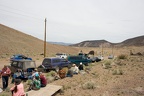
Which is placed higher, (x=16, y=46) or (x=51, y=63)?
(x=16, y=46)

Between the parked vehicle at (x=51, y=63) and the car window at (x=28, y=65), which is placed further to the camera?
the parked vehicle at (x=51, y=63)

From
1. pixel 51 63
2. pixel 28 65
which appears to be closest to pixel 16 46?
pixel 51 63

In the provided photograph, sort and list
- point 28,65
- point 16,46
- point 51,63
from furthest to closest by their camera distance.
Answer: point 16,46 → point 51,63 → point 28,65

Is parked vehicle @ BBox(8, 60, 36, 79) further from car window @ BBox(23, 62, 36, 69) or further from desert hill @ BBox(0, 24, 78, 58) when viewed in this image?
desert hill @ BBox(0, 24, 78, 58)

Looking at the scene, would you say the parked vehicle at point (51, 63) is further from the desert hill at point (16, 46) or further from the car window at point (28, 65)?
A: the desert hill at point (16, 46)

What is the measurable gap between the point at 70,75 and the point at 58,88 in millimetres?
5678

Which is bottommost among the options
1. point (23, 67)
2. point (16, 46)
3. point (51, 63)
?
point (23, 67)

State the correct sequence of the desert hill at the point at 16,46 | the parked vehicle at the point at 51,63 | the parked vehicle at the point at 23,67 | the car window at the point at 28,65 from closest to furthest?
1. the parked vehicle at the point at 23,67
2. the car window at the point at 28,65
3. the parked vehicle at the point at 51,63
4. the desert hill at the point at 16,46

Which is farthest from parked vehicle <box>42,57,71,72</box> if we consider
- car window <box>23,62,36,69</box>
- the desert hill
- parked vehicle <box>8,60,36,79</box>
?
the desert hill

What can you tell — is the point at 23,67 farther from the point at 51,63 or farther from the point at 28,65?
the point at 51,63

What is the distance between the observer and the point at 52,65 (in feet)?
62.8

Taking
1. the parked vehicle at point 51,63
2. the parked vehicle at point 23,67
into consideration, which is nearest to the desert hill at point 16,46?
the parked vehicle at point 51,63

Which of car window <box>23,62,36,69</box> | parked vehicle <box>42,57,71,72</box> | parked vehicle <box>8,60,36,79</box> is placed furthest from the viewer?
parked vehicle <box>42,57,71,72</box>

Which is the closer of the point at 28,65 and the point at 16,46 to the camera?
the point at 28,65
